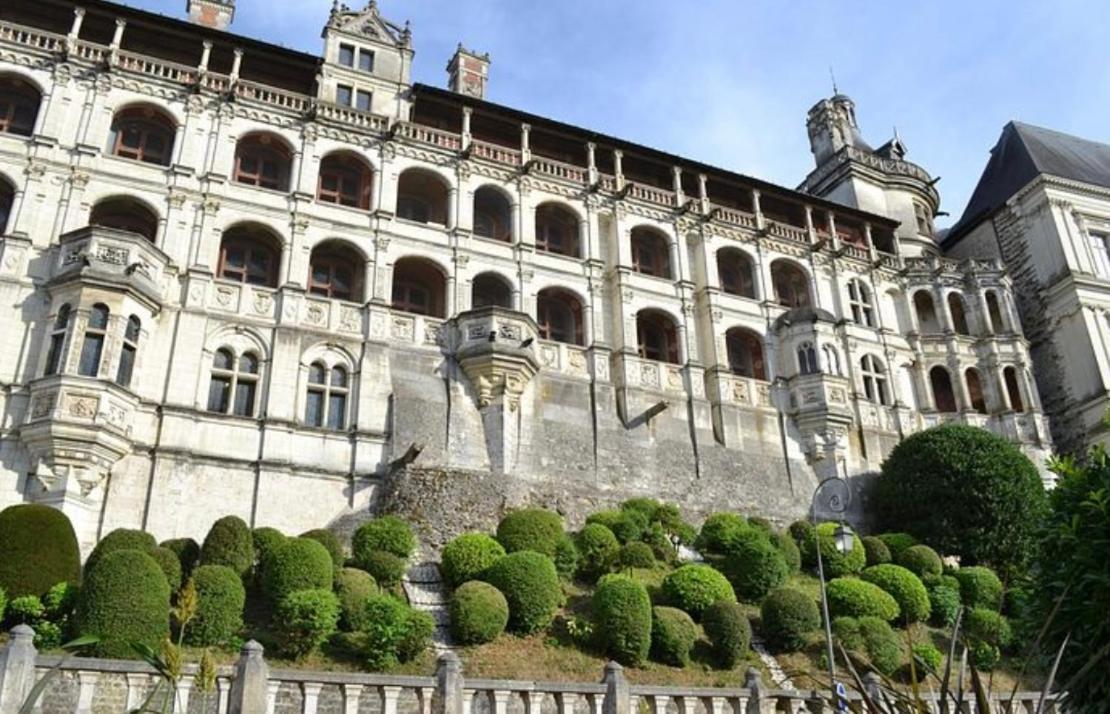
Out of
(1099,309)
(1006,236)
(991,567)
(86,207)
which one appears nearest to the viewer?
(86,207)

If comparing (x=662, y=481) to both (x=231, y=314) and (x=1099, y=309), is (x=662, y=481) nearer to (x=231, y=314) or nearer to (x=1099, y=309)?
(x=231, y=314)

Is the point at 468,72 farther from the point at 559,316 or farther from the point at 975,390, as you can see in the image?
the point at 975,390

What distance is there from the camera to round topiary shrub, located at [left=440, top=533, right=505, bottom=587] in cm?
2138

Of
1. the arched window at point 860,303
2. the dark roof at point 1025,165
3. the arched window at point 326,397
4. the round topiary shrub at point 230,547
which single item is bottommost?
the round topiary shrub at point 230,547

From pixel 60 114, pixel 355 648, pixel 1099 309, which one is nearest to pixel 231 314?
pixel 60 114

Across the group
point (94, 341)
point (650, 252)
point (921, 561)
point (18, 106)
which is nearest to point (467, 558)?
point (94, 341)

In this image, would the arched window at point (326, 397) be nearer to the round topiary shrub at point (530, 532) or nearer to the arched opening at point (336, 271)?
the arched opening at point (336, 271)

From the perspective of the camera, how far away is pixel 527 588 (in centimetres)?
1991

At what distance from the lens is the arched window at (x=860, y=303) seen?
1539 inches

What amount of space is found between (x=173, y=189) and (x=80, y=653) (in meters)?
17.3

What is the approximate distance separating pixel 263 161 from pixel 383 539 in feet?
53.4

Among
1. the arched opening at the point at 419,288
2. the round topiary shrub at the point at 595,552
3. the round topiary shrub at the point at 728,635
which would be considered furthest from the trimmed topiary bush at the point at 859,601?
the arched opening at the point at 419,288

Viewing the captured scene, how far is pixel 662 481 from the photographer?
30609mm

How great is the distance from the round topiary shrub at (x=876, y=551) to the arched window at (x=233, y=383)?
2000 centimetres
